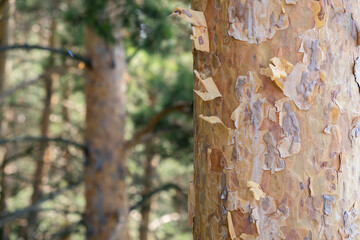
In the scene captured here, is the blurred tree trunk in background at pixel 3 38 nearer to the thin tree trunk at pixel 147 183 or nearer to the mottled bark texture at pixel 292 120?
the thin tree trunk at pixel 147 183

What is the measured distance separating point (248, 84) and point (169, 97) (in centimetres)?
418

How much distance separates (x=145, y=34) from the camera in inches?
154

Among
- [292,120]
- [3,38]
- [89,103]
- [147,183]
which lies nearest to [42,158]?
[147,183]

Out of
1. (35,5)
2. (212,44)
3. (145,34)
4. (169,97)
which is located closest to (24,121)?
(35,5)

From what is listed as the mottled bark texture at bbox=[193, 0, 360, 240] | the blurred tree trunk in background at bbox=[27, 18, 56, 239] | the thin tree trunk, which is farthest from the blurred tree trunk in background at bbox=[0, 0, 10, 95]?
the mottled bark texture at bbox=[193, 0, 360, 240]

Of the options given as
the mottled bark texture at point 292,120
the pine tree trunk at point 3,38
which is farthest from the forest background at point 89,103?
the mottled bark texture at point 292,120

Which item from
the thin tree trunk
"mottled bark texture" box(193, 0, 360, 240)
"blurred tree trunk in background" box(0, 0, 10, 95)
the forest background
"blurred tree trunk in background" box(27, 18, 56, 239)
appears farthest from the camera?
the thin tree trunk

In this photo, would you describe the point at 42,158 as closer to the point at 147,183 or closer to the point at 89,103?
the point at 147,183

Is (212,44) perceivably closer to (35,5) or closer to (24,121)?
(35,5)

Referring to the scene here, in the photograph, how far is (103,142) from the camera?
4273 mm

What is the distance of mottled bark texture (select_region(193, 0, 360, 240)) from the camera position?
929mm

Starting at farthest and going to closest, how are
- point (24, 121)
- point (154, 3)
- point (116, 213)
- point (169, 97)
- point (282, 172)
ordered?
point (24, 121), point (169, 97), point (116, 213), point (154, 3), point (282, 172)

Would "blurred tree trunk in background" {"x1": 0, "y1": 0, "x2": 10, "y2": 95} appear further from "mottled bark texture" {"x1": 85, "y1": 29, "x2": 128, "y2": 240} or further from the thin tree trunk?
the thin tree trunk

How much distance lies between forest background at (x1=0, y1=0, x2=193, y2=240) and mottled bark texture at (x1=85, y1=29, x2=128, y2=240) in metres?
0.02
